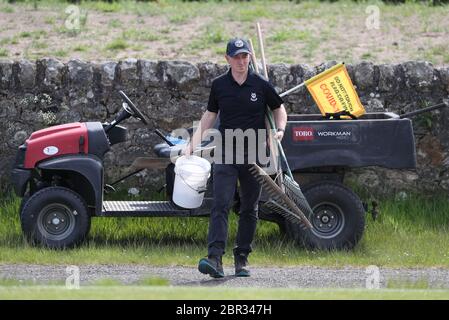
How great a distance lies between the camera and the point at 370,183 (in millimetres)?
12938

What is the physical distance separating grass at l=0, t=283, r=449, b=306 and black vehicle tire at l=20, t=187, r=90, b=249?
1.98 metres

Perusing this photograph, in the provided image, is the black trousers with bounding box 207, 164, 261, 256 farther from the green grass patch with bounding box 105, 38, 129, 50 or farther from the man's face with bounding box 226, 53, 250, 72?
the green grass patch with bounding box 105, 38, 129, 50

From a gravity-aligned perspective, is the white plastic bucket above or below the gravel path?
above

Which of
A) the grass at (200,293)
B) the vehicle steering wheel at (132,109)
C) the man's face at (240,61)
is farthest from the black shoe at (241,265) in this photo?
the vehicle steering wheel at (132,109)

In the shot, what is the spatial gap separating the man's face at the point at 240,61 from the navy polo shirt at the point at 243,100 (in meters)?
0.12

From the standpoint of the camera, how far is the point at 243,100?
9742 mm

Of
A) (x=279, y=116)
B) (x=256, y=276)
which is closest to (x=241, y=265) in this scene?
(x=256, y=276)

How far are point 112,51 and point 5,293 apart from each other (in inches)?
244

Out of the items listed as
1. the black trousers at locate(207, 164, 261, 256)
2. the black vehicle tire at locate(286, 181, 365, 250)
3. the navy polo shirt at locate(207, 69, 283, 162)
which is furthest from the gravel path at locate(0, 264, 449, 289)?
the navy polo shirt at locate(207, 69, 283, 162)

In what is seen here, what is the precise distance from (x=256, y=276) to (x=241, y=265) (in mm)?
163

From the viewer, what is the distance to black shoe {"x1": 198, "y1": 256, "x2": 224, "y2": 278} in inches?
381

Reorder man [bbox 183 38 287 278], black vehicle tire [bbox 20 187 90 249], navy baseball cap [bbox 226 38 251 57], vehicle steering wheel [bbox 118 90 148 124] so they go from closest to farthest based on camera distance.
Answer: navy baseball cap [bbox 226 38 251 57], man [bbox 183 38 287 278], black vehicle tire [bbox 20 187 90 249], vehicle steering wheel [bbox 118 90 148 124]

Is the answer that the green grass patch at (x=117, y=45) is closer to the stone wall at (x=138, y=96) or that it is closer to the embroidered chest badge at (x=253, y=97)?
the stone wall at (x=138, y=96)

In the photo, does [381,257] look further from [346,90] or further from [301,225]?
[346,90]
